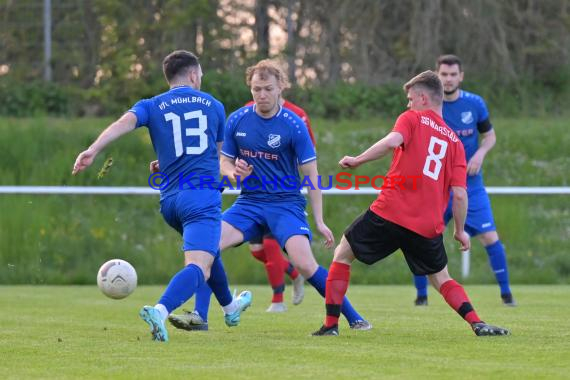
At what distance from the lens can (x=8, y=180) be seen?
64.1ft

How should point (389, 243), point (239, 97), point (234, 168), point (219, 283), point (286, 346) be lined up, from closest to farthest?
point (286, 346)
point (389, 243)
point (219, 283)
point (234, 168)
point (239, 97)

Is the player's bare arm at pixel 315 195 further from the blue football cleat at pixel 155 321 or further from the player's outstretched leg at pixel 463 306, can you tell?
the blue football cleat at pixel 155 321

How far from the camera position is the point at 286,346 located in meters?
7.11

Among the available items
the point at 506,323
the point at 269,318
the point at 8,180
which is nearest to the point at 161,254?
the point at 8,180

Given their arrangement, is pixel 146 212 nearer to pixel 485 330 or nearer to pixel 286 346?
pixel 485 330

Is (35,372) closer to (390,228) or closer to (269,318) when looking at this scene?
(390,228)

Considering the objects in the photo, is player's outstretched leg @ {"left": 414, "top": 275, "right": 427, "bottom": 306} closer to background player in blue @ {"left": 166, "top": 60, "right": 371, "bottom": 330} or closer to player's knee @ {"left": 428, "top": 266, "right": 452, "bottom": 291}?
background player in blue @ {"left": 166, "top": 60, "right": 371, "bottom": 330}

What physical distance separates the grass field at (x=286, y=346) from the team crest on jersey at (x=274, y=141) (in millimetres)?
1347

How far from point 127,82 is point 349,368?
17207mm

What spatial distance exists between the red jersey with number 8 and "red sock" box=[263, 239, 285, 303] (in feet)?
11.9

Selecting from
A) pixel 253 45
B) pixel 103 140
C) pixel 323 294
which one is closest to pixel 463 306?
pixel 323 294

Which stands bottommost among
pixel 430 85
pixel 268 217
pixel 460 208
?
pixel 268 217

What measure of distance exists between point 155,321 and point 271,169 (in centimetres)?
200

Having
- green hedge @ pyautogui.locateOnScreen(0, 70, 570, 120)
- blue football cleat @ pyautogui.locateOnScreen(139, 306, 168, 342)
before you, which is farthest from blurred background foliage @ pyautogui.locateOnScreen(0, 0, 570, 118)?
blue football cleat @ pyautogui.locateOnScreen(139, 306, 168, 342)
